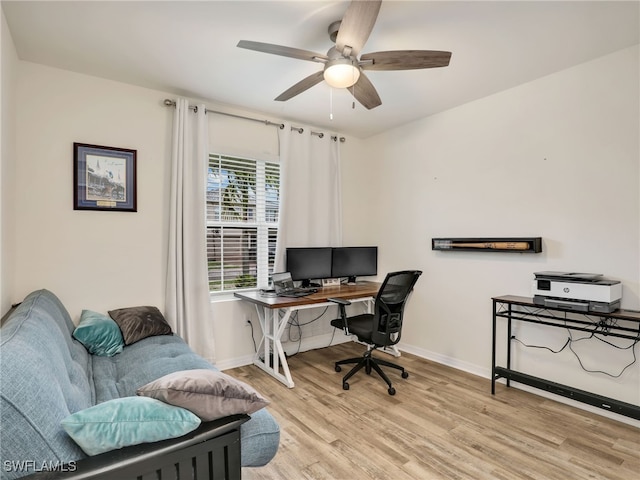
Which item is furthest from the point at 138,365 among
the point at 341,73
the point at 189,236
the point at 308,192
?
the point at 308,192

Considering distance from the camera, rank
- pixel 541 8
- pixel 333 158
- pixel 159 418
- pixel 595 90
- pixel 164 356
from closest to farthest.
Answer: pixel 159 418 < pixel 541 8 < pixel 164 356 < pixel 595 90 < pixel 333 158

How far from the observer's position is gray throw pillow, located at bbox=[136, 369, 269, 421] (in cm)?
122

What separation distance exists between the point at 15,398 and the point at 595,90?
372cm

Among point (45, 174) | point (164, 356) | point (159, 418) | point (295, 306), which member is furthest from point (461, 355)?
point (45, 174)

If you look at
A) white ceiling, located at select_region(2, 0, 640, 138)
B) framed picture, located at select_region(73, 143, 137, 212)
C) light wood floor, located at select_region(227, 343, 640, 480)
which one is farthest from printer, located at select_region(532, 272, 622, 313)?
framed picture, located at select_region(73, 143, 137, 212)

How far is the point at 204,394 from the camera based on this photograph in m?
1.26

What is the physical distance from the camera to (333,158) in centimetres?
421

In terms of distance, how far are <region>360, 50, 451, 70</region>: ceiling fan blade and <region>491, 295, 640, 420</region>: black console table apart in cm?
190

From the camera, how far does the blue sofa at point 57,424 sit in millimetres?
979

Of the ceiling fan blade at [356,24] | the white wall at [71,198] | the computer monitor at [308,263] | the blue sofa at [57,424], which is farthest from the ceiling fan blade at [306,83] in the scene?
the blue sofa at [57,424]

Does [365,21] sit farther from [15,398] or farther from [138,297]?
[138,297]

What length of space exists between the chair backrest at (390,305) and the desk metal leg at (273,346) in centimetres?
79

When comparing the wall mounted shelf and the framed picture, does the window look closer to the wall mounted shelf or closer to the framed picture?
the framed picture

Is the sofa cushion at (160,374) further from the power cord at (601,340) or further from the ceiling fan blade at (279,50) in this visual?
the power cord at (601,340)
